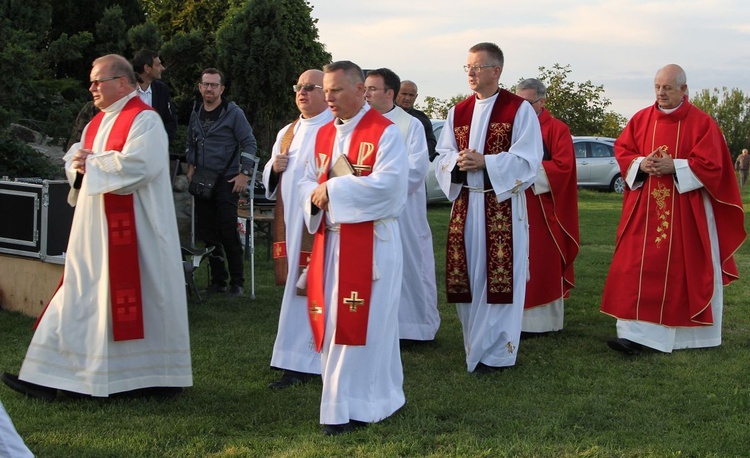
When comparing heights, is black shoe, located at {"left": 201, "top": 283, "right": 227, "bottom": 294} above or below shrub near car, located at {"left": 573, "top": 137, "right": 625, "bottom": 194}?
below

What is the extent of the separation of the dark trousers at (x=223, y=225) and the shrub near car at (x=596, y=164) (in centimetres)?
1662

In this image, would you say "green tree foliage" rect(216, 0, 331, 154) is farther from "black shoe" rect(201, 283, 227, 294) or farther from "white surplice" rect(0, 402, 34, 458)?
"white surplice" rect(0, 402, 34, 458)

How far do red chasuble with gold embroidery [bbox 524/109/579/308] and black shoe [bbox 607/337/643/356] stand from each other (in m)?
0.83

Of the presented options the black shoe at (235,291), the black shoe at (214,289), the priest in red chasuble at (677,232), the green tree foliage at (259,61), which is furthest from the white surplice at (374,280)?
the green tree foliage at (259,61)

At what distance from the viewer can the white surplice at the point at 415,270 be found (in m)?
7.36

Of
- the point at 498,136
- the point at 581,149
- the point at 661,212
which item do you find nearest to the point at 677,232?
the point at 661,212

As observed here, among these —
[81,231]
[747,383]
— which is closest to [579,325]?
[747,383]

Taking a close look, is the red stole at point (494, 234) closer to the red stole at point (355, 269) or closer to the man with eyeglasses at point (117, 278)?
the red stole at point (355, 269)

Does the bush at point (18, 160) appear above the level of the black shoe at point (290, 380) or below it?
above

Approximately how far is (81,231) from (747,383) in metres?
4.26

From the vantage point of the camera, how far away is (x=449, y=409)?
5.59 meters

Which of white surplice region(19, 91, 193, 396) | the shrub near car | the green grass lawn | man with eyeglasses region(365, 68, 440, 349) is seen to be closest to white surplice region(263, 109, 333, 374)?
the green grass lawn

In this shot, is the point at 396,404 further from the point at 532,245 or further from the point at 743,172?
the point at 743,172

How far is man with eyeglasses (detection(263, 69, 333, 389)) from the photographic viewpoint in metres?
6.13
